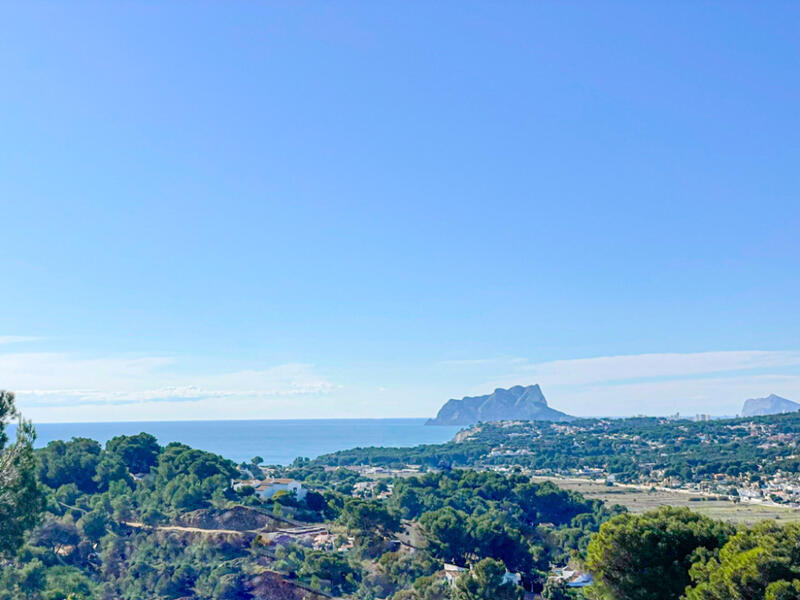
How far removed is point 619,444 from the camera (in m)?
113

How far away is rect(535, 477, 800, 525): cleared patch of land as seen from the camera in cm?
4794

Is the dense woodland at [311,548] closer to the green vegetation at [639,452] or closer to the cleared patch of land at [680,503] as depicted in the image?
the cleared patch of land at [680,503]

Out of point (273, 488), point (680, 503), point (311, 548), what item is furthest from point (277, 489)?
point (680, 503)

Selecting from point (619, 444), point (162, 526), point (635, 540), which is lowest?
point (619, 444)

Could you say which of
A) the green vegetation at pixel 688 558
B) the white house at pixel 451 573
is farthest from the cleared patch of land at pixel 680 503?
Answer: the green vegetation at pixel 688 558

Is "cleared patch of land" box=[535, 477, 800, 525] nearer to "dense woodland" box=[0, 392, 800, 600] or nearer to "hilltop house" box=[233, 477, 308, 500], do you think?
"dense woodland" box=[0, 392, 800, 600]

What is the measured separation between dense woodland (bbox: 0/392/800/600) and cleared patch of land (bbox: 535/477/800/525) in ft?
30.4

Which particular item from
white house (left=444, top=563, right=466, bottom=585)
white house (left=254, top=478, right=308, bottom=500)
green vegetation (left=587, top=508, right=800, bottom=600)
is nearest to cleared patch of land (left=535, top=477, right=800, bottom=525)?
white house (left=444, top=563, right=466, bottom=585)

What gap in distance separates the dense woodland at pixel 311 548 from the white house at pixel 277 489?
1.31 meters

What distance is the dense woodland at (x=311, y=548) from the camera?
51.9 ft

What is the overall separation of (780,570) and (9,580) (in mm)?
22884

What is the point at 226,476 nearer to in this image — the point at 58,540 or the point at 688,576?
the point at 58,540

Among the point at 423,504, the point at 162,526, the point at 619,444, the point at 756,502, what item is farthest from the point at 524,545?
the point at 619,444

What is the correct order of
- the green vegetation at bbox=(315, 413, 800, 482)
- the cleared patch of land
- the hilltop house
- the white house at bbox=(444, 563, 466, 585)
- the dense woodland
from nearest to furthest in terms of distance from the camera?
the dense woodland
the white house at bbox=(444, 563, 466, 585)
the hilltop house
the cleared patch of land
the green vegetation at bbox=(315, 413, 800, 482)
